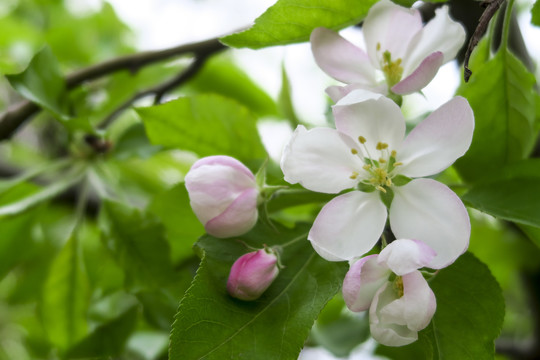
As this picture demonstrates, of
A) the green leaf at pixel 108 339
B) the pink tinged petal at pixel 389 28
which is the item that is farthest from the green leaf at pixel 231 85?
the pink tinged petal at pixel 389 28

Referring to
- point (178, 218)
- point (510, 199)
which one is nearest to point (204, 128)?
point (178, 218)

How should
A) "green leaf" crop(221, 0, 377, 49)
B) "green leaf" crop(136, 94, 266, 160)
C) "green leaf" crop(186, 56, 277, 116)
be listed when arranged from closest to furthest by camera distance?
"green leaf" crop(221, 0, 377, 49), "green leaf" crop(136, 94, 266, 160), "green leaf" crop(186, 56, 277, 116)

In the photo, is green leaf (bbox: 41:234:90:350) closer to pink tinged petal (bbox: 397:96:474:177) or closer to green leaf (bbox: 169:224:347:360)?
green leaf (bbox: 169:224:347:360)

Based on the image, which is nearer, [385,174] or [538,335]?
[385,174]

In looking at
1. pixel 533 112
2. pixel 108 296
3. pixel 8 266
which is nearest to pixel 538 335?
pixel 533 112

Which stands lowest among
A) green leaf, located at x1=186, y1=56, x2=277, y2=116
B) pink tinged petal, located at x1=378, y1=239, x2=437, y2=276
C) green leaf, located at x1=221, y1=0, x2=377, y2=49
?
green leaf, located at x1=186, y1=56, x2=277, y2=116

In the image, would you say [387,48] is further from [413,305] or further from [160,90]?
[160,90]

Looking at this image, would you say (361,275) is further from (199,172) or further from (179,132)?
(179,132)

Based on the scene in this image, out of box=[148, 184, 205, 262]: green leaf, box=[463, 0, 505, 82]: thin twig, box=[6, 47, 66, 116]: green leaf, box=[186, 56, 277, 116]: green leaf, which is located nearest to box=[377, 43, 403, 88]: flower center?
box=[463, 0, 505, 82]: thin twig
